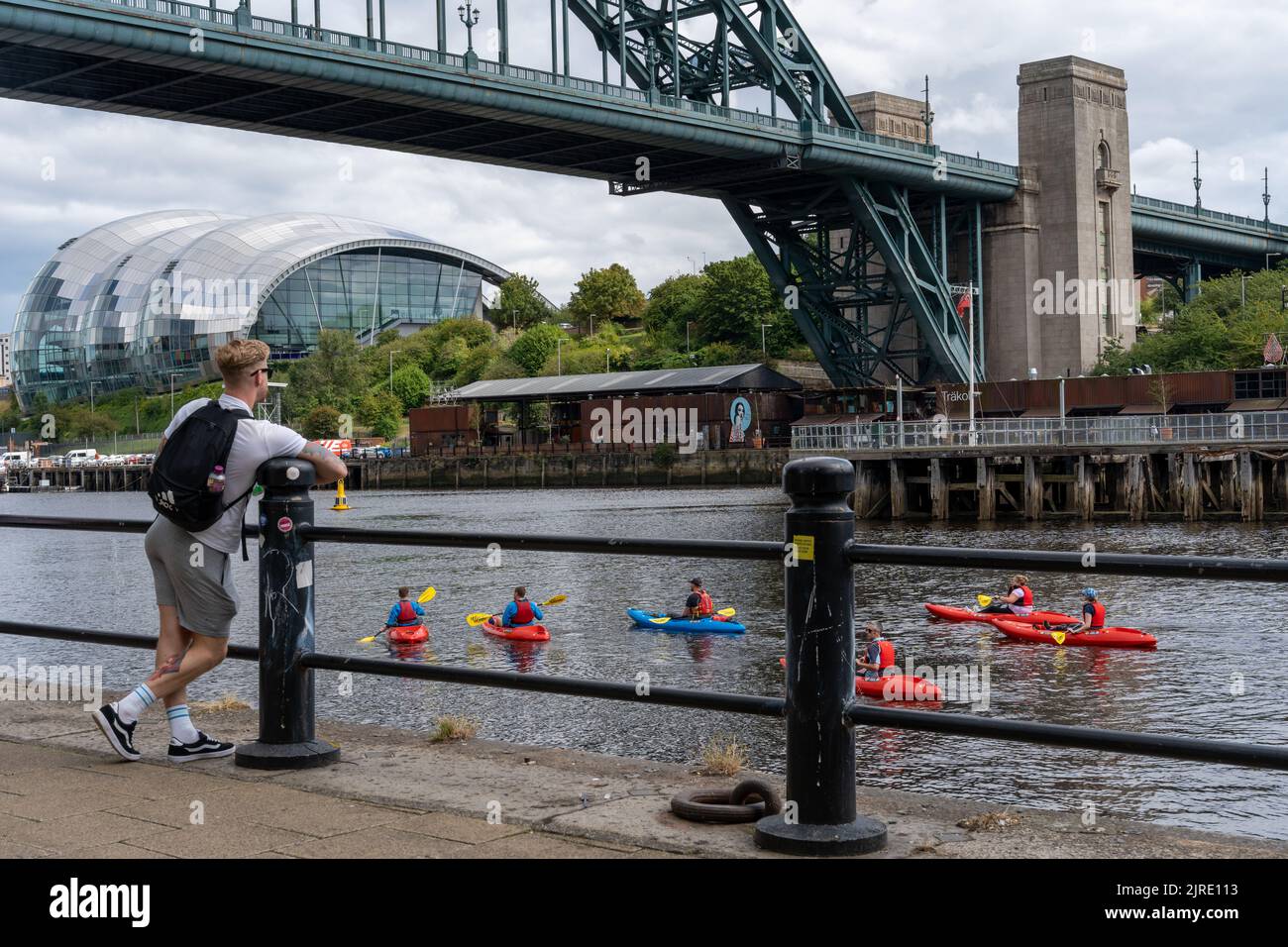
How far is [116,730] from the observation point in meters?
7.01

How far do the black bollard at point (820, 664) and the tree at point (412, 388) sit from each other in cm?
13737

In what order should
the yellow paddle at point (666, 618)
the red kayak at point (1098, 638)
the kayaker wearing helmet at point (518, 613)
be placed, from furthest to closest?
the yellow paddle at point (666, 618) → the kayaker wearing helmet at point (518, 613) → the red kayak at point (1098, 638)

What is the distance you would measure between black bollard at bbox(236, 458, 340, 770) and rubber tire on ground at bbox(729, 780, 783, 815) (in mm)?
2149

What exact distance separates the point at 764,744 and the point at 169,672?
11.4m

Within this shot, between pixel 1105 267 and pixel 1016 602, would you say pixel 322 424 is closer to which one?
pixel 1105 267

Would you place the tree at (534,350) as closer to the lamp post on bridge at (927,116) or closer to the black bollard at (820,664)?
Result: the lamp post on bridge at (927,116)

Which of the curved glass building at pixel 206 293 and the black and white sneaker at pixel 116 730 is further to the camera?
the curved glass building at pixel 206 293

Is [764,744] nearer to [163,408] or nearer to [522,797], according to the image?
[522,797]

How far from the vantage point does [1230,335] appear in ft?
287

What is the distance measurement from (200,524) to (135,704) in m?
1.00

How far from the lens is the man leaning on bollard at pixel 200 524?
6871 mm

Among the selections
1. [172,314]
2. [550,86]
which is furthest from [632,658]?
[172,314]

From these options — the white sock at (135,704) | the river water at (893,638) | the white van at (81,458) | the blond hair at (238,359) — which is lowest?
the river water at (893,638)

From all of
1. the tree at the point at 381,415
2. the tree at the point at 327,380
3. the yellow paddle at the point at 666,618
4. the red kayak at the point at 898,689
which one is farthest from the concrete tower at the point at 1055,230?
the red kayak at the point at 898,689
